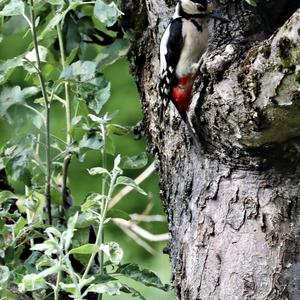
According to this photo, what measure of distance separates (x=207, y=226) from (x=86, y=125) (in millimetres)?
366

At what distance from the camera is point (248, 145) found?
1.83 metres

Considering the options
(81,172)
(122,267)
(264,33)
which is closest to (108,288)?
(122,267)

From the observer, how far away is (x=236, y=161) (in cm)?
190

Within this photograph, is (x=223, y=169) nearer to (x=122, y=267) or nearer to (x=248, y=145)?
(x=248, y=145)

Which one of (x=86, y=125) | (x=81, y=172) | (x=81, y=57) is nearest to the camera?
(x=86, y=125)

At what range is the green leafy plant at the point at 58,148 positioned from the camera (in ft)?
6.40

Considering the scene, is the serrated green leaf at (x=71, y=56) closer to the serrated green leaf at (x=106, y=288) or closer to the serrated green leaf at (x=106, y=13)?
the serrated green leaf at (x=106, y=13)

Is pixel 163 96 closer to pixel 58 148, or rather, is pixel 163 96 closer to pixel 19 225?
pixel 58 148

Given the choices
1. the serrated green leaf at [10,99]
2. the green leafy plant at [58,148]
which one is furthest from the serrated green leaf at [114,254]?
the serrated green leaf at [10,99]

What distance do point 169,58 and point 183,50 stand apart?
3.1 inches

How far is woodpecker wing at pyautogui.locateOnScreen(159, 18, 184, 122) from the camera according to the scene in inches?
79.4

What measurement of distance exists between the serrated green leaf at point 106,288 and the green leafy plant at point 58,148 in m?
0.01

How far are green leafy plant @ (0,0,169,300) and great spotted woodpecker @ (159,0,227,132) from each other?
0.45 ft

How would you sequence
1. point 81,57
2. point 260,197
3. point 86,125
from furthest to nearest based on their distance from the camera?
point 81,57 → point 86,125 → point 260,197
